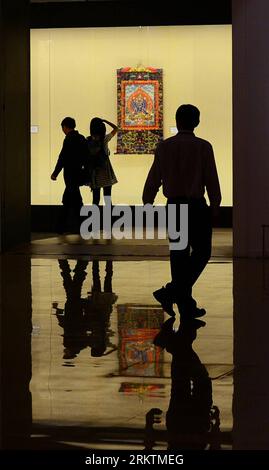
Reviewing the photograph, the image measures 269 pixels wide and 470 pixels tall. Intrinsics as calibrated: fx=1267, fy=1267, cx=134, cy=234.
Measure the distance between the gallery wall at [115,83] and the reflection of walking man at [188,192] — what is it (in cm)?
1156

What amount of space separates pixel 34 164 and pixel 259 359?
14825 mm

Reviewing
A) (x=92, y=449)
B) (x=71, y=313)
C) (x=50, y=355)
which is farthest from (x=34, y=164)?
(x=92, y=449)

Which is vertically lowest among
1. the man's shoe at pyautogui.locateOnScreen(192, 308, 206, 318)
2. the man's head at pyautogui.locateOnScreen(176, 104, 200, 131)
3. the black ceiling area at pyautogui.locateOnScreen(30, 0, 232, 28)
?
the man's shoe at pyautogui.locateOnScreen(192, 308, 206, 318)

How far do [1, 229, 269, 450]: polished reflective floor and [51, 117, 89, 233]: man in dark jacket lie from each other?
7.44m

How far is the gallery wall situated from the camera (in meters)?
23.5

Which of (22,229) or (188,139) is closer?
(188,139)

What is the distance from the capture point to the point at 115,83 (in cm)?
2395

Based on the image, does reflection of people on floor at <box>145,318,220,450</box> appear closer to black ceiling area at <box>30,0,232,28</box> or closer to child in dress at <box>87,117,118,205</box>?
child in dress at <box>87,117,118,205</box>

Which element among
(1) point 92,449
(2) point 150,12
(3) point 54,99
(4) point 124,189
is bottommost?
(1) point 92,449

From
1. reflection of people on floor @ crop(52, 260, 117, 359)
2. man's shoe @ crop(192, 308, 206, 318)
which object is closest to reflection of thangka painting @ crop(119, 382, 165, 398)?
reflection of people on floor @ crop(52, 260, 117, 359)

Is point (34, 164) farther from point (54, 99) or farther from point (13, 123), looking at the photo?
point (13, 123)

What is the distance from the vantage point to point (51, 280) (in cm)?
1498

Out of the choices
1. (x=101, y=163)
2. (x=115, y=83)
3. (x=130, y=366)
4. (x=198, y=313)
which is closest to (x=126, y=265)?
(x=198, y=313)

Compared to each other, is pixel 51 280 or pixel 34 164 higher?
pixel 34 164
